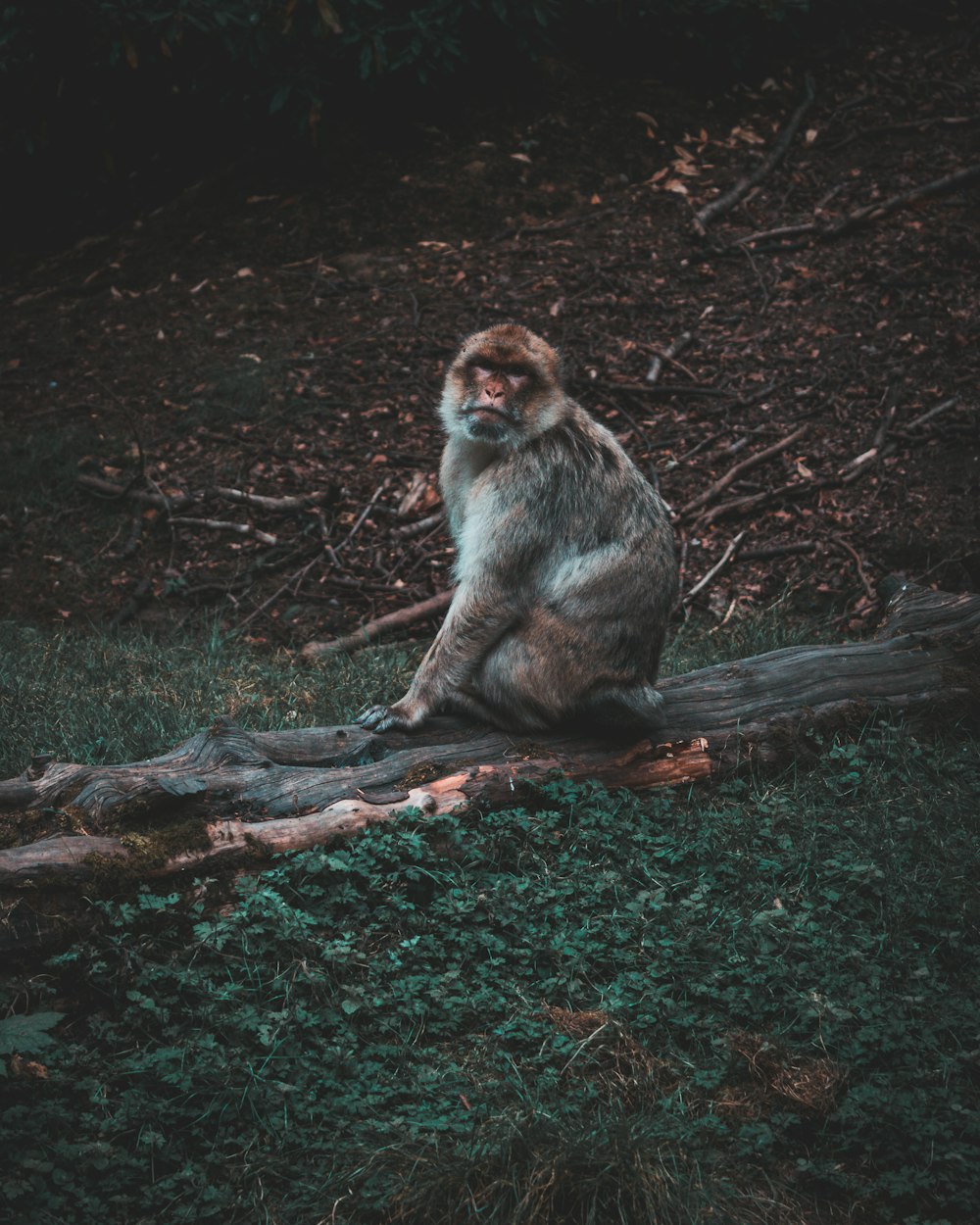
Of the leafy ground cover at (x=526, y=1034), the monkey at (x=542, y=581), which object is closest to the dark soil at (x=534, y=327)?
the monkey at (x=542, y=581)

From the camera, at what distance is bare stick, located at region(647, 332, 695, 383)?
9681 mm

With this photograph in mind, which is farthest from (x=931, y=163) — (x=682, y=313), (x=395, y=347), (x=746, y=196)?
(x=395, y=347)

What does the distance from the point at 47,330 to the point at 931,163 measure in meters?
8.50

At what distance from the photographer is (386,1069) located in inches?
139

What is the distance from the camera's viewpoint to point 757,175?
11.3 m

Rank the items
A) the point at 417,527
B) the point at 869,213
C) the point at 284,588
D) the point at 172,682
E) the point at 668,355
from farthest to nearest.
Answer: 1. the point at 869,213
2. the point at 668,355
3. the point at 417,527
4. the point at 284,588
5. the point at 172,682

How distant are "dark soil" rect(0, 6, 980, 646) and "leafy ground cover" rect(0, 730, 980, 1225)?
3.69 m

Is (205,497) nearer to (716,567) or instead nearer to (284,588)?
(284,588)

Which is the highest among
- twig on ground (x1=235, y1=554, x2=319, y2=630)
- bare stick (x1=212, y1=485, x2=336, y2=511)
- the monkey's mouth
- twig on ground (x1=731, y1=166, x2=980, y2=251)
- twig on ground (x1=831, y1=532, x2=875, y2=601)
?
twig on ground (x1=731, y1=166, x2=980, y2=251)

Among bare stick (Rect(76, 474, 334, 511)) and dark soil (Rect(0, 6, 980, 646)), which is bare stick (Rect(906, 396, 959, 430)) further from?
bare stick (Rect(76, 474, 334, 511))

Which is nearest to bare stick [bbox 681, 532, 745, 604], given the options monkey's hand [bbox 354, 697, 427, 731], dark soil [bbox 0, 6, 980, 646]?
dark soil [bbox 0, 6, 980, 646]

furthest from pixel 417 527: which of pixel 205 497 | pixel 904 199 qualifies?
pixel 904 199

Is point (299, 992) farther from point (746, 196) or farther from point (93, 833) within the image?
point (746, 196)

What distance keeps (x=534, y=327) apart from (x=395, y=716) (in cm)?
601
